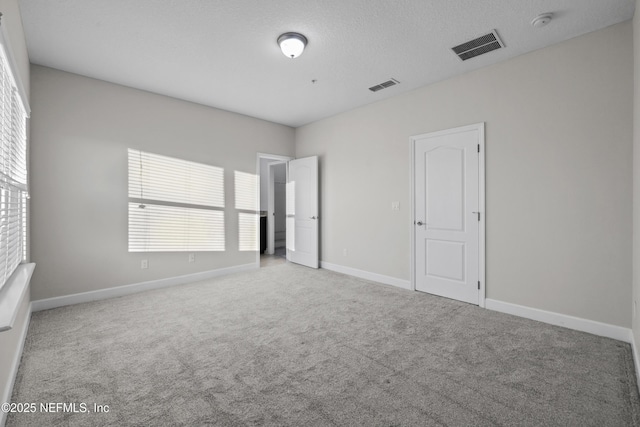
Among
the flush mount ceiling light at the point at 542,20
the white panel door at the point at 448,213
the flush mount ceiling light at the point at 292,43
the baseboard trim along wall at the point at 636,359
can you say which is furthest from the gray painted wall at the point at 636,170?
the flush mount ceiling light at the point at 292,43

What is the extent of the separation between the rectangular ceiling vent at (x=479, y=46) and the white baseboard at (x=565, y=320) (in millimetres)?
2703

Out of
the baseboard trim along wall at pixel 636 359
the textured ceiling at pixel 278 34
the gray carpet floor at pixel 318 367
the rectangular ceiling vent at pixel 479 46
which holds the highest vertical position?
the textured ceiling at pixel 278 34

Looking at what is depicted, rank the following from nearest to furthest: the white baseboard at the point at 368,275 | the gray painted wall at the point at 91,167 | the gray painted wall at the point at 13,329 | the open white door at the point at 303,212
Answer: the gray painted wall at the point at 13,329, the gray painted wall at the point at 91,167, the white baseboard at the point at 368,275, the open white door at the point at 303,212

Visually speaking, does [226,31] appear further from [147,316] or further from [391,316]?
[391,316]

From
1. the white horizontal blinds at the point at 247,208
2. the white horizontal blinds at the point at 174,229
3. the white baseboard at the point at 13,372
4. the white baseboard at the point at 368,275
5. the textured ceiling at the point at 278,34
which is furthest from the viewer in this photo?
the white horizontal blinds at the point at 247,208

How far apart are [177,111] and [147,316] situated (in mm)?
2926

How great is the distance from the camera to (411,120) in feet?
13.2

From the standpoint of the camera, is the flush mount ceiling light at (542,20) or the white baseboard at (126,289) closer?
the flush mount ceiling light at (542,20)

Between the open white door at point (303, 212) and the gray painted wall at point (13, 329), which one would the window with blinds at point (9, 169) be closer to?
the gray painted wall at point (13, 329)

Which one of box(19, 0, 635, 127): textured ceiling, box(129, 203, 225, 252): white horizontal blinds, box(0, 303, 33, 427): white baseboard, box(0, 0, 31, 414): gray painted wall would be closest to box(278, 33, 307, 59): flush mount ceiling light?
box(19, 0, 635, 127): textured ceiling

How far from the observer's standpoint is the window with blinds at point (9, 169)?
1672mm

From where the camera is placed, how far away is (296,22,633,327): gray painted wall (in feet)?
8.36

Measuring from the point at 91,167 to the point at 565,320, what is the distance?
18.2 ft

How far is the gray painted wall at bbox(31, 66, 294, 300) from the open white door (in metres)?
1.80
